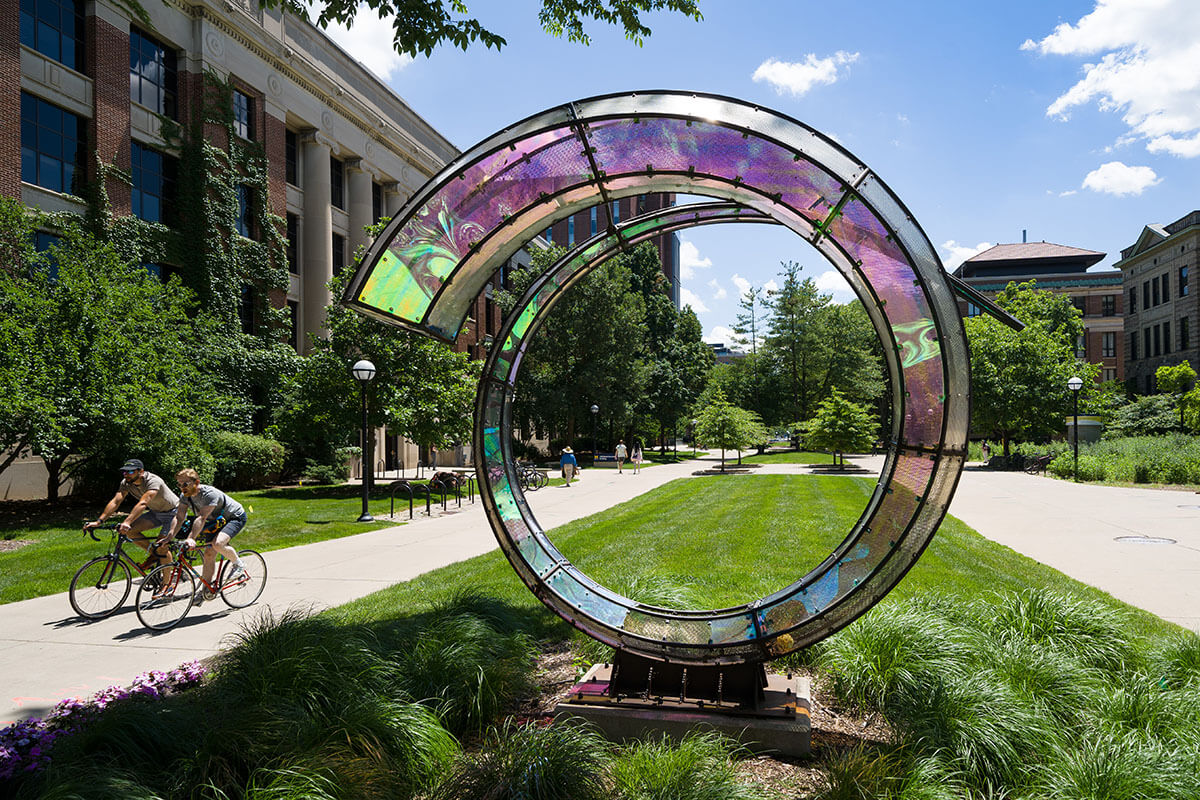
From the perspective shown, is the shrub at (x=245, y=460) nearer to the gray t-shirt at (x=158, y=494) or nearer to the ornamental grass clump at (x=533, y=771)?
the gray t-shirt at (x=158, y=494)

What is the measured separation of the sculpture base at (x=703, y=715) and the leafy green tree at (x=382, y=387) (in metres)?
18.6

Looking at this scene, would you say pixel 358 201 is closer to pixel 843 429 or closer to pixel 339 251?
pixel 339 251

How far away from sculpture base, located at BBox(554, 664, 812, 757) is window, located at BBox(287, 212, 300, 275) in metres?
32.7

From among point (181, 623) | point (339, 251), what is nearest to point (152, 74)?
point (339, 251)

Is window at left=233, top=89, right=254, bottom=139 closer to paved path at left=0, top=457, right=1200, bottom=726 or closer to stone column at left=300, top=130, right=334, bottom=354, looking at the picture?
stone column at left=300, top=130, right=334, bottom=354

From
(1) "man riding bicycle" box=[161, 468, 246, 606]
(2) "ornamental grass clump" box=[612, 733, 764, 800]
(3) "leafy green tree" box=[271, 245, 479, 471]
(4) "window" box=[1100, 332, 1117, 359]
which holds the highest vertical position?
(4) "window" box=[1100, 332, 1117, 359]

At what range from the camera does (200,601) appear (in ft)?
27.2

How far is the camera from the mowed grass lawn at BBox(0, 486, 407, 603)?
1034cm

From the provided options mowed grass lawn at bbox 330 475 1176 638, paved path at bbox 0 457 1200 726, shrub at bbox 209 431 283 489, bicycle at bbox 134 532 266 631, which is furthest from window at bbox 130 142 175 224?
bicycle at bbox 134 532 266 631

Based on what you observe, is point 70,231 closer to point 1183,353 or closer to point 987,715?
point 987,715

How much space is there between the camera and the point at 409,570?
35.2ft

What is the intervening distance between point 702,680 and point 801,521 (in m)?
10.4

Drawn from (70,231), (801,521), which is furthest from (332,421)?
(801,521)

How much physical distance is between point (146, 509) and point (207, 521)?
86 centimetres
